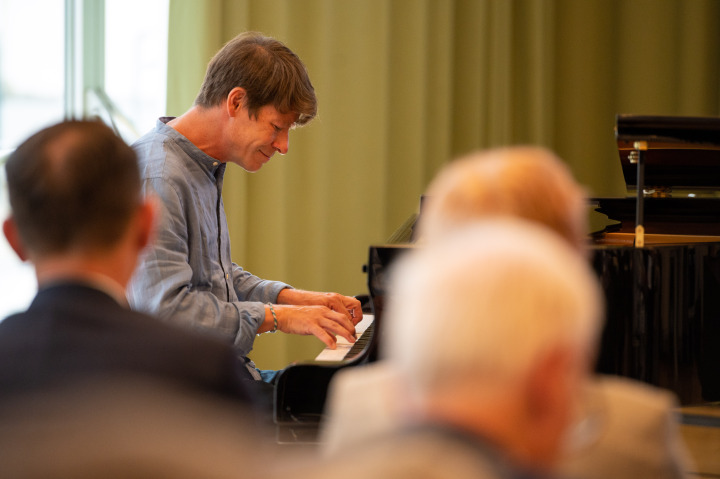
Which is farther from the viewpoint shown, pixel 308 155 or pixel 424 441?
pixel 308 155

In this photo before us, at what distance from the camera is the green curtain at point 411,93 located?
170 inches

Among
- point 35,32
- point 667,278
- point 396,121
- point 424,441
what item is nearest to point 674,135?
point 667,278

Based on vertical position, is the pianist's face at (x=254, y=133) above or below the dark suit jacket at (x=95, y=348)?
above

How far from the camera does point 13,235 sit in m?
1.17

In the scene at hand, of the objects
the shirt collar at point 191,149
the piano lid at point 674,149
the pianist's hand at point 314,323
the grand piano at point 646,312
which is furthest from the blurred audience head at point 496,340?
the shirt collar at point 191,149

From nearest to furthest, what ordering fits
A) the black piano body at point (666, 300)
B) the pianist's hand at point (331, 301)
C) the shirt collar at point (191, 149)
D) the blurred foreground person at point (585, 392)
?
the blurred foreground person at point (585, 392) → the black piano body at point (666, 300) → the shirt collar at point (191, 149) → the pianist's hand at point (331, 301)

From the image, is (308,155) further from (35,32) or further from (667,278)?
(667,278)

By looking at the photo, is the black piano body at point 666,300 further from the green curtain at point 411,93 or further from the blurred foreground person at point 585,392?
the green curtain at point 411,93

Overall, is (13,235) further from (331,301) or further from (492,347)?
(331,301)

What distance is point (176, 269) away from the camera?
221 centimetres

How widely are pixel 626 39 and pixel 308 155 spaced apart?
1.89 meters

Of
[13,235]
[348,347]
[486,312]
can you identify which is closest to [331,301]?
[348,347]

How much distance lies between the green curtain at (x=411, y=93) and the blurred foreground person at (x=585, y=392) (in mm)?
3126

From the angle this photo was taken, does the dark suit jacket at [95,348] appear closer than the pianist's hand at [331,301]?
Yes
